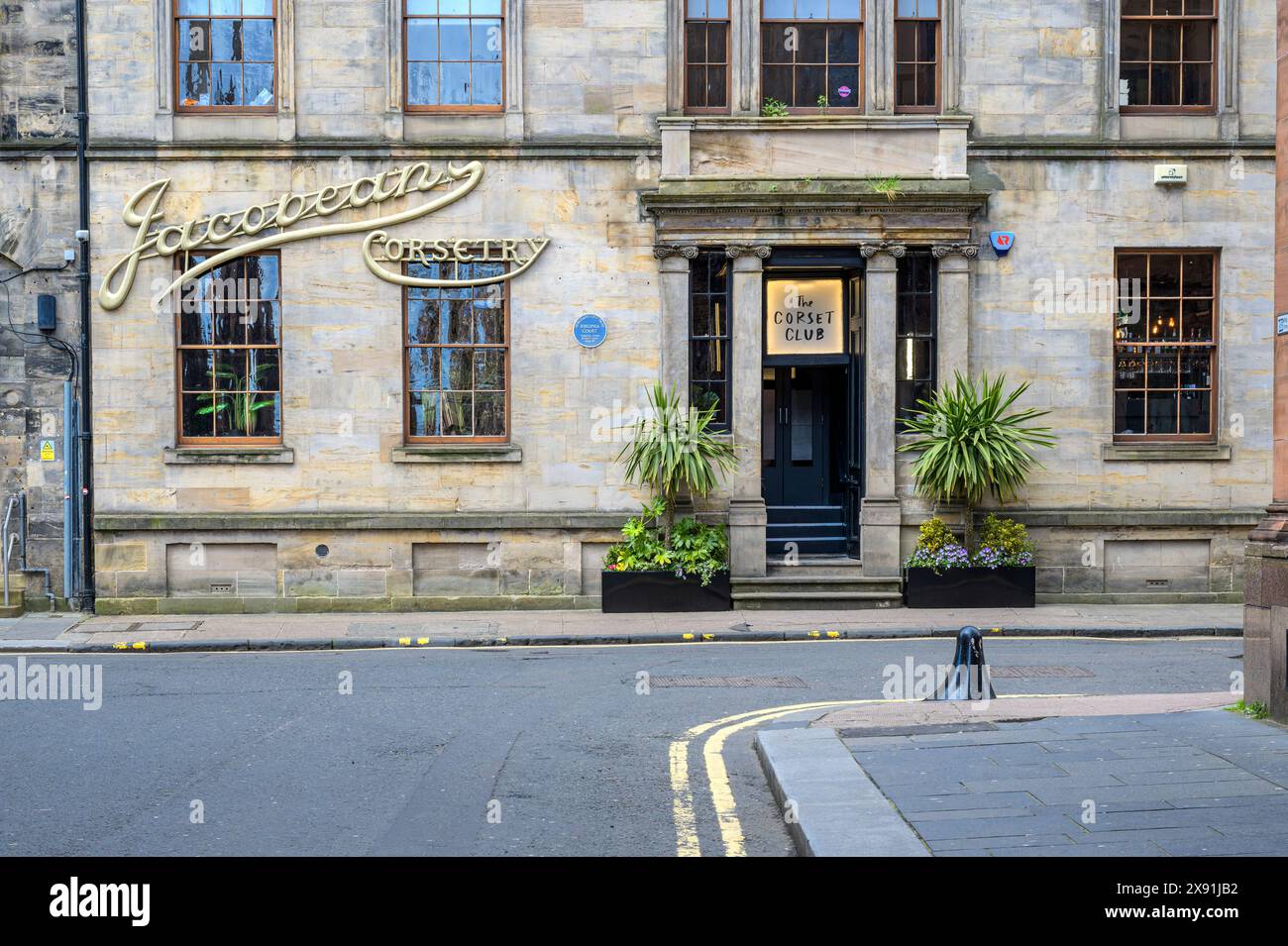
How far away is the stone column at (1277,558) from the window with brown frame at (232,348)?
12957mm

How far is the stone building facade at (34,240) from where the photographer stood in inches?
704

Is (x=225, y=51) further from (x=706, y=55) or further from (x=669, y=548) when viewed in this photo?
(x=669, y=548)

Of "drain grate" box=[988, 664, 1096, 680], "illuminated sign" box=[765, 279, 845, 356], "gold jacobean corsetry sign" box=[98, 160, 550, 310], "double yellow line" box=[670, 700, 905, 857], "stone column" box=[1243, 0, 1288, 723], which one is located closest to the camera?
"double yellow line" box=[670, 700, 905, 857]

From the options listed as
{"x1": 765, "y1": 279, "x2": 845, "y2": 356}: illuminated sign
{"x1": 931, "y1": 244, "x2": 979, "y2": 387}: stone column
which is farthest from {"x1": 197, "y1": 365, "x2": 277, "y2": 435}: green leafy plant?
{"x1": 931, "y1": 244, "x2": 979, "y2": 387}: stone column

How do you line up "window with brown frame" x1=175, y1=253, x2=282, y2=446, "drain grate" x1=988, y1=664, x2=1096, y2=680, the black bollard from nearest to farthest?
the black bollard → "drain grate" x1=988, y1=664, x2=1096, y2=680 → "window with brown frame" x1=175, y1=253, x2=282, y2=446

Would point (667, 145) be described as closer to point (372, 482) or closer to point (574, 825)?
point (372, 482)

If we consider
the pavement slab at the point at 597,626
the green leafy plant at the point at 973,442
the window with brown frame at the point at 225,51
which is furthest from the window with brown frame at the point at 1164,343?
the window with brown frame at the point at 225,51

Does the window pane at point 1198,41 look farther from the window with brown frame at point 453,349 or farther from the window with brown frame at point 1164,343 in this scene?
the window with brown frame at point 453,349

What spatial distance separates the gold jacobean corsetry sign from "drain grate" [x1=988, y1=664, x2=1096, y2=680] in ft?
28.7

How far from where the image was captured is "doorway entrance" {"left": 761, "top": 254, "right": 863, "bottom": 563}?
61.9ft

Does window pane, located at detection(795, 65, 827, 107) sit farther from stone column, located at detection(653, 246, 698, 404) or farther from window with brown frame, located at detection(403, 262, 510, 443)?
window with brown frame, located at detection(403, 262, 510, 443)

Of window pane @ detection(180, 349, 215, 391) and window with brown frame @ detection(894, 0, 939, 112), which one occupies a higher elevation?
window with brown frame @ detection(894, 0, 939, 112)

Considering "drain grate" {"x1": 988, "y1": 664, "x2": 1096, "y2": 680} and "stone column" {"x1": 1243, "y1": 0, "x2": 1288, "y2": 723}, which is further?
"drain grate" {"x1": 988, "y1": 664, "x2": 1096, "y2": 680}

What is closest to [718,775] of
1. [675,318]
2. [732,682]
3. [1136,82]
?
[732,682]
